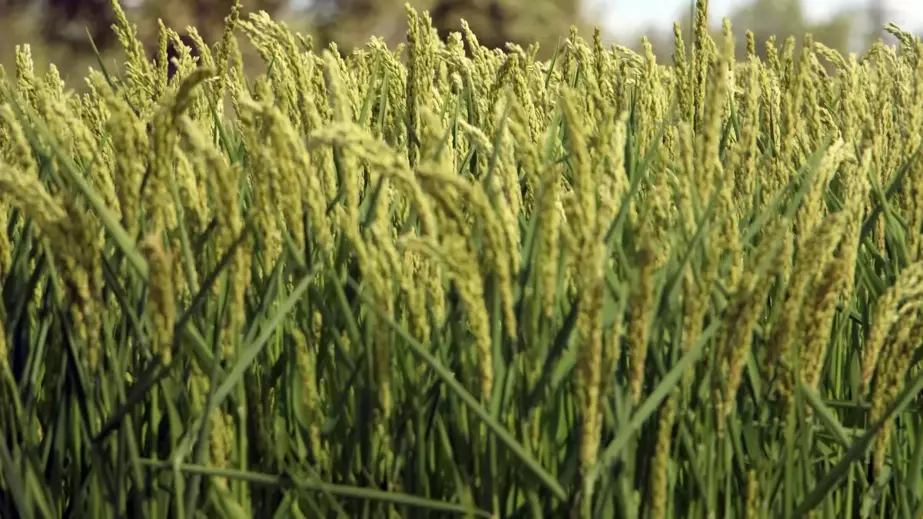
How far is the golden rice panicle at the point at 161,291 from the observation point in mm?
1179

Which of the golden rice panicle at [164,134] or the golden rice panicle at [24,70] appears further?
the golden rice panicle at [24,70]

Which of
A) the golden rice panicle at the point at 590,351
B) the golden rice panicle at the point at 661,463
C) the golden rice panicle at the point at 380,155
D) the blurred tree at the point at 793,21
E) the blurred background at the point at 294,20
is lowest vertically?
the golden rice panicle at the point at 661,463

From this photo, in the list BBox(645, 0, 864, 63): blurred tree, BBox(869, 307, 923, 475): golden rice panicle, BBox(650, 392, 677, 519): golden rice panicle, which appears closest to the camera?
BBox(650, 392, 677, 519): golden rice panicle

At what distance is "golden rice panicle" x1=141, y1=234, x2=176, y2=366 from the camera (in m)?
1.18

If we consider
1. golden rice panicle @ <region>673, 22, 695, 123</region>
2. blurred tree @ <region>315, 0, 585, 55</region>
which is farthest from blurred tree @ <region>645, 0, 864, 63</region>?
golden rice panicle @ <region>673, 22, 695, 123</region>

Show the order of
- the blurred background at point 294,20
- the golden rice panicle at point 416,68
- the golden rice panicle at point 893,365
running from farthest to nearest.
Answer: the blurred background at point 294,20
the golden rice panicle at point 416,68
the golden rice panicle at point 893,365

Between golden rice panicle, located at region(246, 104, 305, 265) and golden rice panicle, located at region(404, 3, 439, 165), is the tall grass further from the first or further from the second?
golden rice panicle, located at region(404, 3, 439, 165)

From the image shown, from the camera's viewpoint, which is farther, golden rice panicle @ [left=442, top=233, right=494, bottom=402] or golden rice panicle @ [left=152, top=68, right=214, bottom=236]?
golden rice panicle @ [left=152, top=68, right=214, bottom=236]

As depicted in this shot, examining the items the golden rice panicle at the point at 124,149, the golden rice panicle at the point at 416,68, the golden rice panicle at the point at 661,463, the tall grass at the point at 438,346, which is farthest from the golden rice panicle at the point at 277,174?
the golden rice panicle at the point at 416,68

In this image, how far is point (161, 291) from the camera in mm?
1221

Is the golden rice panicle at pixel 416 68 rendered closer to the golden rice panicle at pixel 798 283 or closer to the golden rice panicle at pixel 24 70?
the golden rice panicle at pixel 24 70

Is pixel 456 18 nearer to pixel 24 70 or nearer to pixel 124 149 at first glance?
pixel 24 70

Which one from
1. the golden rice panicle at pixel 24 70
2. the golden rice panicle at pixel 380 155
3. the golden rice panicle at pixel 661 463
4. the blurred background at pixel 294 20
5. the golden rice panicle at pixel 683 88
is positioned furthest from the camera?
the blurred background at pixel 294 20

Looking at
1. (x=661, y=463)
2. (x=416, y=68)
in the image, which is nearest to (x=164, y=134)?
(x=661, y=463)
